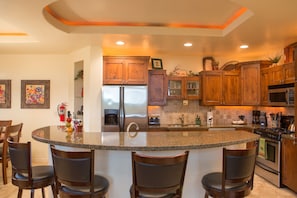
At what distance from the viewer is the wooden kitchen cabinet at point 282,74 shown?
4406 millimetres

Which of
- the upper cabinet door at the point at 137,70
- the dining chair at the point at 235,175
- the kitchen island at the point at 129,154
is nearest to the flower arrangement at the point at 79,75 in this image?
the upper cabinet door at the point at 137,70

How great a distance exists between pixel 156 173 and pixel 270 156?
336 centimetres

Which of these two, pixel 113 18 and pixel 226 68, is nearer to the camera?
pixel 113 18

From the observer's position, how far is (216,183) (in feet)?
7.63

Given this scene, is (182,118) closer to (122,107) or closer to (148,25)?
(122,107)

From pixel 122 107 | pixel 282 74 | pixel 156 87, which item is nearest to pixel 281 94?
pixel 282 74

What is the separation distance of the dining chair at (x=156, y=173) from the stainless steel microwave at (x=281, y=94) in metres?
3.29

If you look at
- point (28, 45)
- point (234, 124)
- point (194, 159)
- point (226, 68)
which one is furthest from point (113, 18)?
point (234, 124)

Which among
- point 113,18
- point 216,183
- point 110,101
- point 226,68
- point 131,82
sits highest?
point 113,18

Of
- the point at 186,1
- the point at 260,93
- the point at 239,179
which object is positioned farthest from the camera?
the point at 260,93

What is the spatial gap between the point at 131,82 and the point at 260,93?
2.79 m

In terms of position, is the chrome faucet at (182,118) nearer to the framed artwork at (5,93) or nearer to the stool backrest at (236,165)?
the stool backrest at (236,165)

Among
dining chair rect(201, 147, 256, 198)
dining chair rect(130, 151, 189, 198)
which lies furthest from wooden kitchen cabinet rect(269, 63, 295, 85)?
dining chair rect(130, 151, 189, 198)

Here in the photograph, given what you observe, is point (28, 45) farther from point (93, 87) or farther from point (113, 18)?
point (113, 18)
